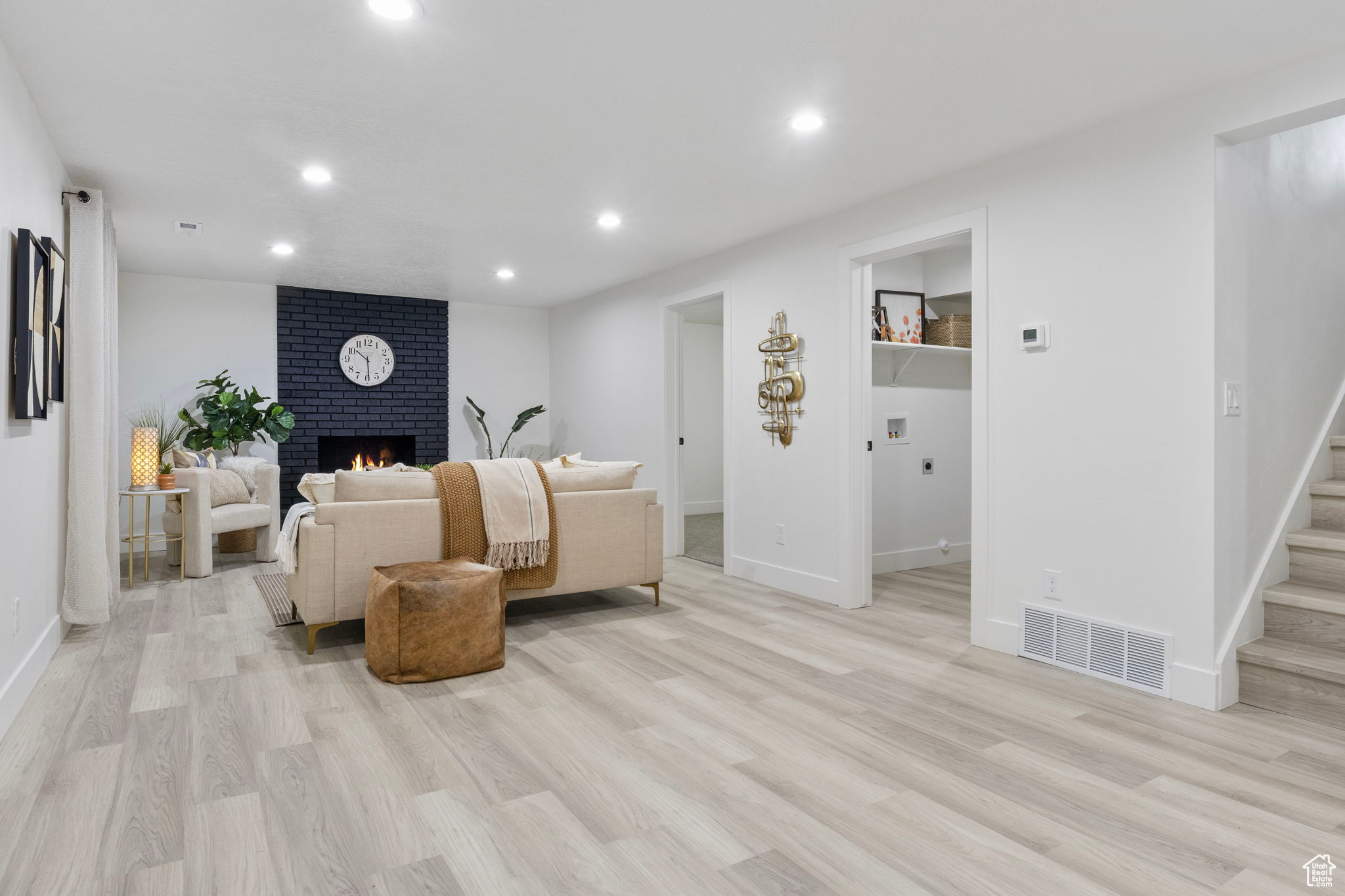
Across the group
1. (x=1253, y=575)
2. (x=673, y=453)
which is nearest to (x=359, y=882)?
(x=1253, y=575)

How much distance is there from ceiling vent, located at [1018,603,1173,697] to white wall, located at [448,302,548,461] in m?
5.39

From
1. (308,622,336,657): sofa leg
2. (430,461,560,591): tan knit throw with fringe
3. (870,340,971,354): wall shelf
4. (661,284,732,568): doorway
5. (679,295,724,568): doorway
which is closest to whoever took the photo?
(308,622,336,657): sofa leg

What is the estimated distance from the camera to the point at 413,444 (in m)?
7.39

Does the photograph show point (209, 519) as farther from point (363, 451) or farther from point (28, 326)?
point (28, 326)

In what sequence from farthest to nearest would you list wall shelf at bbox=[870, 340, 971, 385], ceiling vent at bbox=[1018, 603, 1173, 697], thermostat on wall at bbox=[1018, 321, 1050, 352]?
wall shelf at bbox=[870, 340, 971, 385], thermostat on wall at bbox=[1018, 321, 1050, 352], ceiling vent at bbox=[1018, 603, 1173, 697]

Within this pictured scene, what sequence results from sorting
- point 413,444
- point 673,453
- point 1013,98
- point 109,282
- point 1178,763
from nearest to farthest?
point 1178,763 → point 1013,98 → point 109,282 → point 673,453 → point 413,444

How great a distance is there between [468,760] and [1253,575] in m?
2.89

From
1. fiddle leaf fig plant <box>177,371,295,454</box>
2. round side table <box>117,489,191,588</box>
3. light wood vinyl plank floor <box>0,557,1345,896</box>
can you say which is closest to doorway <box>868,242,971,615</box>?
light wood vinyl plank floor <box>0,557,1345,896</box>

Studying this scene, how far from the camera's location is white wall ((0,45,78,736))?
2451mm

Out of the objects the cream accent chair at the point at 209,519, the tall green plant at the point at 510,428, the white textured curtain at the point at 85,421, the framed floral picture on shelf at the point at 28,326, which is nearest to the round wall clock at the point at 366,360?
the tall green plant at the point at 510,428

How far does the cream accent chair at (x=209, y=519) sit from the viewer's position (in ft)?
16.2

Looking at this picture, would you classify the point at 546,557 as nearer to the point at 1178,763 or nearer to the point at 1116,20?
the point at 1178,763

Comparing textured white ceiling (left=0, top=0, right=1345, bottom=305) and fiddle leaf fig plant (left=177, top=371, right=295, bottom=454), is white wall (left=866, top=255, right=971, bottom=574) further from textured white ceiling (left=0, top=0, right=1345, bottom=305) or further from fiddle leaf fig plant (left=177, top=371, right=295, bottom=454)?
fiddle leaf fig plant (left=177, top=371, right=295, bottom=454)

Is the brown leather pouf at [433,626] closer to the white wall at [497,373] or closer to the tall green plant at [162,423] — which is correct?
the tall green plant at [162,423]
